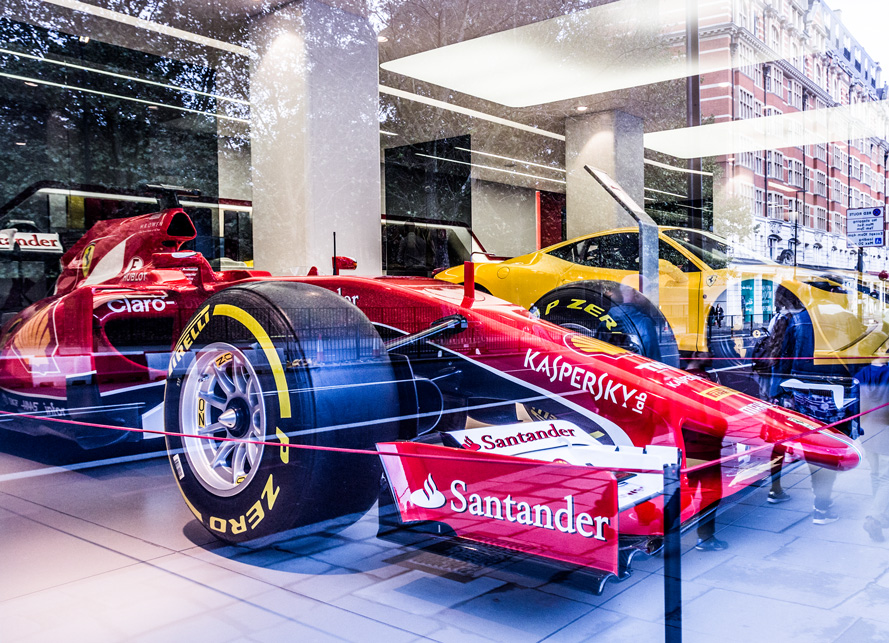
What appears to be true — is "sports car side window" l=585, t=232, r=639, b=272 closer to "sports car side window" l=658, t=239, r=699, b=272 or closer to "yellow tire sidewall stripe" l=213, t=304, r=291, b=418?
"sports car side window" l=658, t=239, r=699, b=272

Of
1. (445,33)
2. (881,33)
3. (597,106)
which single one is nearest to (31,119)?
(445,33)

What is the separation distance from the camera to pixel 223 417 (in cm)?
138

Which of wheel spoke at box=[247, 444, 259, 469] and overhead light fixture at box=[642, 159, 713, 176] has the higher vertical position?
overhead light fixture at box=[642, 159, 713, 176]

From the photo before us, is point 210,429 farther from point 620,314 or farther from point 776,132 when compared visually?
point 776,132

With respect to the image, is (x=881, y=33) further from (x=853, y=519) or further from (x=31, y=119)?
(x=31, y=119)

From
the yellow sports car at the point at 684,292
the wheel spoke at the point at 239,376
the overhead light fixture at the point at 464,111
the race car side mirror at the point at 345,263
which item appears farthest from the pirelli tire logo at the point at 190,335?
the overhead light fixture at the point at 464,111

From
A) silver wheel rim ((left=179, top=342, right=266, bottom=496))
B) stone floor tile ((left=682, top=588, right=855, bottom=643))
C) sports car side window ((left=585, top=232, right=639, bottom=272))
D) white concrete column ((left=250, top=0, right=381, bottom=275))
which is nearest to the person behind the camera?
stone floor tile ((left=682, top=588, right=855, bottom=643))

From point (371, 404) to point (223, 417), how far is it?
31 cm

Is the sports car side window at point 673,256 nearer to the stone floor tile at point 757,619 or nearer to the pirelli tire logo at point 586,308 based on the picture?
the pirelli tire logo at point 586,308

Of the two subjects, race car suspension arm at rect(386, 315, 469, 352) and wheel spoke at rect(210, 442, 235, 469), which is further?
race car suspension arm at rect(386, 315, 469, 352)

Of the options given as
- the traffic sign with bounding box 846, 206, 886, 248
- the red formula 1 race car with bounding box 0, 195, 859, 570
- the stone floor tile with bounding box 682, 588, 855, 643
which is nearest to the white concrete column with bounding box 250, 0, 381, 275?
the red formula 1 race car with bounding box 0, 195, 859, 570

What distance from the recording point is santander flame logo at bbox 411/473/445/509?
Answer: 3.41 ft

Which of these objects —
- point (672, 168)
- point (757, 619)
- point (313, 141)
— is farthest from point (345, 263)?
point (757, 619)

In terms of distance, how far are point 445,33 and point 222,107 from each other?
3.28 feet
